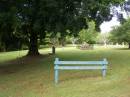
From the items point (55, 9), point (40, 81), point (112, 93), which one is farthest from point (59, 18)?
point (112, 93)

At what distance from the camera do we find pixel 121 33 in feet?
191

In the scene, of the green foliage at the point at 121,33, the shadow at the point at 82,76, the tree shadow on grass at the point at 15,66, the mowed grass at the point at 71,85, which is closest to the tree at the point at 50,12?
the tree shadow on grass at the point at 15,66

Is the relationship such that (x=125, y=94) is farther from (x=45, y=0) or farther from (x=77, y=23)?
(x=77, y=23)

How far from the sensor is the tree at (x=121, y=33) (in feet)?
185

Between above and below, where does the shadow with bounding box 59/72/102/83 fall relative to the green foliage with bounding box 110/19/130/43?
below

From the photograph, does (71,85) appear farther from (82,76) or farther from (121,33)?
(121,33)

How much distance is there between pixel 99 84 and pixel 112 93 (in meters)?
2.02

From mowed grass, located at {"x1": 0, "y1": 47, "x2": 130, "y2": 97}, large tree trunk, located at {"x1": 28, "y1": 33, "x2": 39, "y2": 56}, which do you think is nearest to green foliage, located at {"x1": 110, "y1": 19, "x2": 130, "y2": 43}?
large tree trunk, located at {"x1": 28, "y1": 33, "x2": 39, "y2": 56}

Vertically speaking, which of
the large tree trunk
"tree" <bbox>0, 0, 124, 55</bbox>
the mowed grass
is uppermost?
"tree" <bbox>0, 0, 124, 55</bbox>

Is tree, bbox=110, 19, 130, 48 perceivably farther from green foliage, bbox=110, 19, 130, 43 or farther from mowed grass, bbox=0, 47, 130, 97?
mowed grass, bbox=0, 47, 130, 97

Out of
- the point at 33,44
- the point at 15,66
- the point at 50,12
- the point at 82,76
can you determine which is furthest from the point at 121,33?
the point at 82,76

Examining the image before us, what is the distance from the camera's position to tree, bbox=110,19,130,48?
5628cm

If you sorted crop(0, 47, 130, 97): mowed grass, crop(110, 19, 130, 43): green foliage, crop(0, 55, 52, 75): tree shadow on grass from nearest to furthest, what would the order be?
crop(0, 47, 130, 97): mowed grass → crop(0, 55, 52, 75): tree shadow on grass → crop(110, 19, 130, 43): green foliage

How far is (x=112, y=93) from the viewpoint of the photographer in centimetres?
1330
